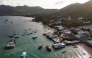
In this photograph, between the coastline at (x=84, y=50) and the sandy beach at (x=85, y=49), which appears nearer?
the coastline at (x=84, y=50)

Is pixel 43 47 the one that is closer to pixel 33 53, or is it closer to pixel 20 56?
pixel 33 53

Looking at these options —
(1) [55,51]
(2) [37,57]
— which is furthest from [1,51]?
(1) [55,51]

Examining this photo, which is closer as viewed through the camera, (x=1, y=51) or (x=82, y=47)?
(x=1, y=51)

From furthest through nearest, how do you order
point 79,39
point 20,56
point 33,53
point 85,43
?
point 79,39, point 85,43, point 33,53, point 20,56

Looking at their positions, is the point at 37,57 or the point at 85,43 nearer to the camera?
the point at 37,57

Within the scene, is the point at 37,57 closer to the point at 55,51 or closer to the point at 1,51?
the point at 55,51

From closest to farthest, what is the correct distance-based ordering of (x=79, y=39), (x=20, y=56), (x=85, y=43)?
(x=20, y=56), (x=85, y=43), (x=79, y=39)

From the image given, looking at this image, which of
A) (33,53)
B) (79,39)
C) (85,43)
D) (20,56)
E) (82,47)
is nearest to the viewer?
(20,56)

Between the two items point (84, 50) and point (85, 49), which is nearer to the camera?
point (84, 50)

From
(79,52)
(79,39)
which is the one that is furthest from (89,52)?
(79,39)

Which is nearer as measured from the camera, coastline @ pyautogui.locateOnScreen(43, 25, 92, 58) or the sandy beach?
coastline @ pyautogui.locateOnScreen(43, 25, 92, 58)
